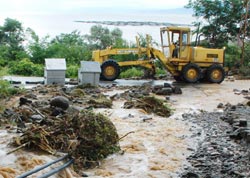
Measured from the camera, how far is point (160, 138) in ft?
30.6

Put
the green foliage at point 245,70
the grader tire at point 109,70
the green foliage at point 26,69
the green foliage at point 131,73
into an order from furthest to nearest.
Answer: the green foliage at point 245,70 → the green foliage at point 131,73 → the green foliage at point 26,69 → the grader tire at point 109,70

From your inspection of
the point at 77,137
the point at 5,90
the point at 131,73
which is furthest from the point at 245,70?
the point at 77,137

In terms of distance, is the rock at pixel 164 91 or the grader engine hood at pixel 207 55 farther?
the grader engine hood at pixel 207 55

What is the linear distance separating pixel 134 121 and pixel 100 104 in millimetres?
1986

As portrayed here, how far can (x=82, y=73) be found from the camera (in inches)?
662

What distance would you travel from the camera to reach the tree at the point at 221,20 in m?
24.9

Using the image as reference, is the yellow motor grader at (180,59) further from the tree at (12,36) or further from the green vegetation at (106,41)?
the tree at (12,36)

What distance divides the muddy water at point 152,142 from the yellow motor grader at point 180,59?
469 cm

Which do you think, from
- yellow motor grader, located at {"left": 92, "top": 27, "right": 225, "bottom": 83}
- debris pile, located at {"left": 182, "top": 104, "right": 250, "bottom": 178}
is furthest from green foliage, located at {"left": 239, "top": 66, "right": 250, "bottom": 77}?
debris pile, located at {"left": 182, "top": 104, "right": 250, "bottom": 178}

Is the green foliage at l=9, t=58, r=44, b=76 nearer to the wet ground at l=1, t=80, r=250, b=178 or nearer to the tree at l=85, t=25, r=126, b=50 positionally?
the tree at l=85, t=25, r=126, b=50

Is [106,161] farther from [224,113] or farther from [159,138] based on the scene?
[224,113]

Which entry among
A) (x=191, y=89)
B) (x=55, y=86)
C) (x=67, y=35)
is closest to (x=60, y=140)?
(x=55, y=86)

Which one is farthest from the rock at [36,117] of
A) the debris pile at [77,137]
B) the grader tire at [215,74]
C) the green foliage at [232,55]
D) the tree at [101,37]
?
the tree at [101,37]

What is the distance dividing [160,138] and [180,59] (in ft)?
34.6
